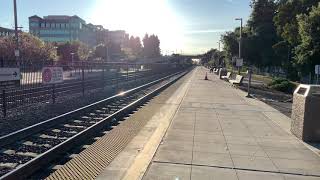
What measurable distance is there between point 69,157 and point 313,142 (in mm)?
5796

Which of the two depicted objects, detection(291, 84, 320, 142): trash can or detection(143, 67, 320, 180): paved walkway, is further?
detection(291, 84, 320, 142): trash can

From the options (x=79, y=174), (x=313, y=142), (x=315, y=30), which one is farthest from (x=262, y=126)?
(x=315, y=30)

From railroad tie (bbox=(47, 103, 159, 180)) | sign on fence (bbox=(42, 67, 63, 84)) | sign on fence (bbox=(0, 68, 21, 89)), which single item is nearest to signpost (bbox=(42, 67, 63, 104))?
sign on fence (bbox=(42, 67, 63, 84))

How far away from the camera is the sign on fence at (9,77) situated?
A: 48.7 feet

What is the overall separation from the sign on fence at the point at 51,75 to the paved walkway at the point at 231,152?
7979mm

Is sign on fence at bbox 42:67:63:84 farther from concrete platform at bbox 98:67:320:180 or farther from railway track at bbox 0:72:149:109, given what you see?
concrete platform at bbox 98:67:320:180

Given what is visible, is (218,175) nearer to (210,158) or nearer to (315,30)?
(210,158)

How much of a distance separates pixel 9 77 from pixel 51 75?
13.7ft

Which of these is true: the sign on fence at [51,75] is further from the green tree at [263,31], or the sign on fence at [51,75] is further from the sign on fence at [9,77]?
the green tree at [263,31]

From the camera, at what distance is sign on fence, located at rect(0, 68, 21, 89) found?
584 inches

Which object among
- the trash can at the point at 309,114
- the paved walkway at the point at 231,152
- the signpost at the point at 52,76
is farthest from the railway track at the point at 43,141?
the trash can at the point at 309,114

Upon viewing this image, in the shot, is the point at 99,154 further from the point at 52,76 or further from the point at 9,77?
the point at 52,76

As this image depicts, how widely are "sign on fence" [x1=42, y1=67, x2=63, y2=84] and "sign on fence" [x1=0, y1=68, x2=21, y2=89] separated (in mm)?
2900

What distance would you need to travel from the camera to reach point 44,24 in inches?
6905
